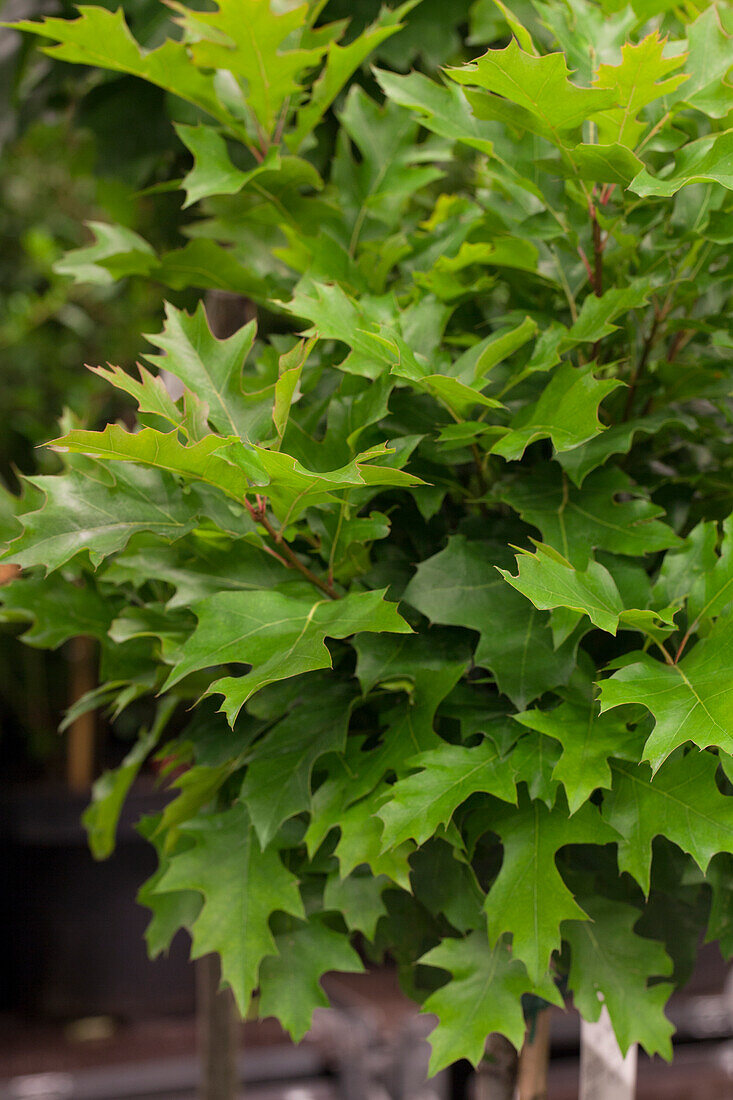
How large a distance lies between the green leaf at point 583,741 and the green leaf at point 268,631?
0.08m

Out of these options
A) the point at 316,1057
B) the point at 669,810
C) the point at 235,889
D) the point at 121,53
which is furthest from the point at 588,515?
the point at 316,1057

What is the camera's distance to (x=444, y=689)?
40cm

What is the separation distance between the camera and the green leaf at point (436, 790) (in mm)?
366

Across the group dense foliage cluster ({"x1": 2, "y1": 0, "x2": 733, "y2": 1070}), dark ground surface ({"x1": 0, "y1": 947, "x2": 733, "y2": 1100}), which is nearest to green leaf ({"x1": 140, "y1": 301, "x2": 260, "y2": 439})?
dense foliage cluster ({"x1": 2, "y1": 0, "x2": 733, "y2": 1070})

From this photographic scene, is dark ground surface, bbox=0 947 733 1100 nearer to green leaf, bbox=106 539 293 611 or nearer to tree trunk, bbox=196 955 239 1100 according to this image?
tree trunk, bbox=196 955 239 1100

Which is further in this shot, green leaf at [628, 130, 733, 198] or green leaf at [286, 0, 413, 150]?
green leaf at [286, 0, 413, 150]

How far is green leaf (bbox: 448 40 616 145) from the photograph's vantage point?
0.37 meters

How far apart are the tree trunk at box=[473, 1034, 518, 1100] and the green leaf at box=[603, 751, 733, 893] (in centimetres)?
20

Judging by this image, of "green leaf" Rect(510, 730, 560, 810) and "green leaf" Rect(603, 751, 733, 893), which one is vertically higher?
"green leaf" Rect(510, 730, 560, 810)

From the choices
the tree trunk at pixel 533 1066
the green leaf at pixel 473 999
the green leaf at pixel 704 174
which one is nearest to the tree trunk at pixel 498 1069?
the tree trunk at pixel 533 1066

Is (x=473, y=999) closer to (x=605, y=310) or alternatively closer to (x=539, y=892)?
(x=539, y=892)

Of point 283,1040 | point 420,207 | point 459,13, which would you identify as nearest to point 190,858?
point 420,207

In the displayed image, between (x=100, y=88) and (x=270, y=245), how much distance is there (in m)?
0.26

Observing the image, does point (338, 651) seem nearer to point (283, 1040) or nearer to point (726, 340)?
point (726, 340)
